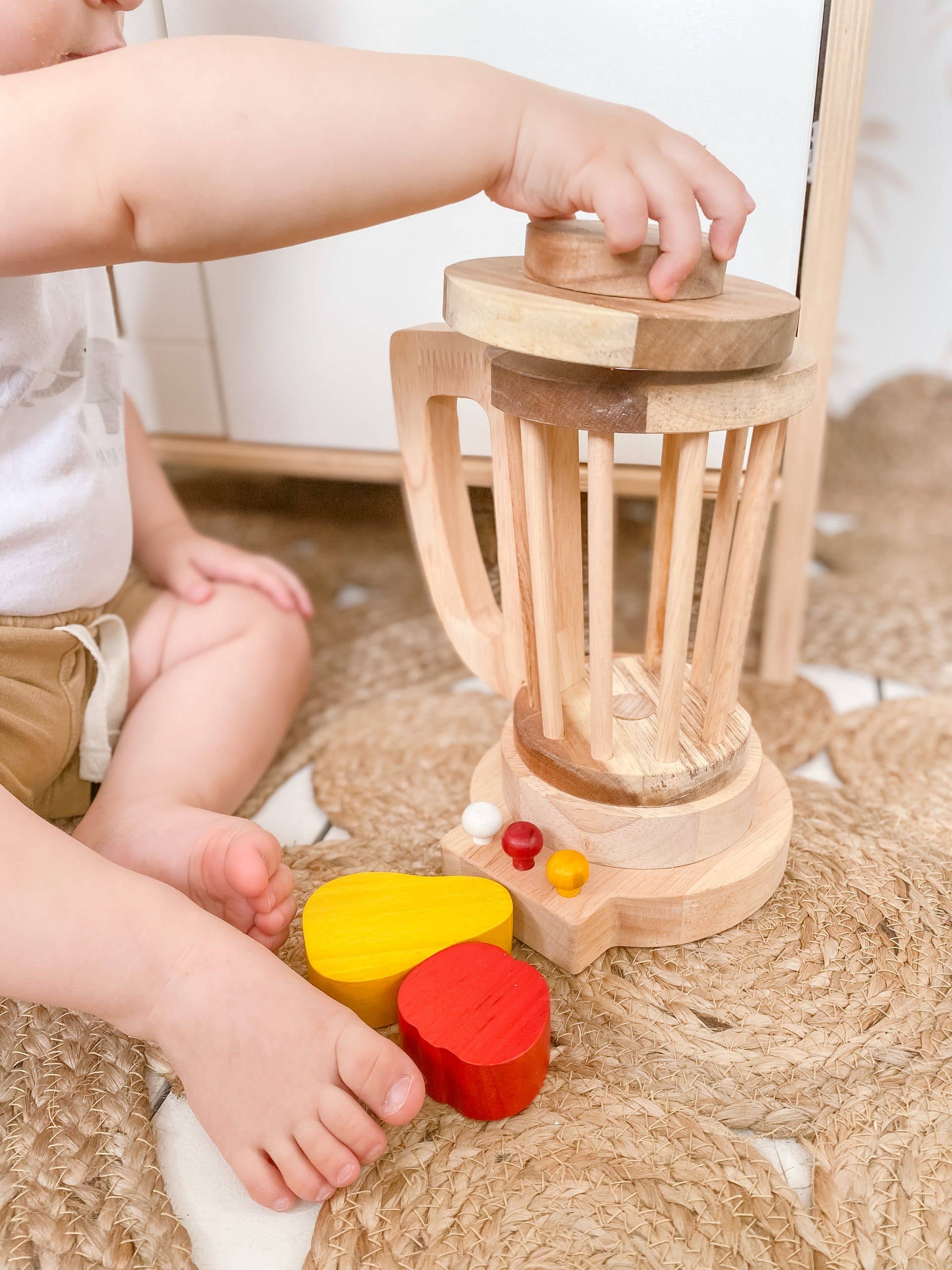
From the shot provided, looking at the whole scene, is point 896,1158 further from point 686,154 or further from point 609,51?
point 609,51

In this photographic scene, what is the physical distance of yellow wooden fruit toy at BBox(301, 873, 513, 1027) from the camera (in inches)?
18.2

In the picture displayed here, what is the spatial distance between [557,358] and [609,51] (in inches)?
11.1

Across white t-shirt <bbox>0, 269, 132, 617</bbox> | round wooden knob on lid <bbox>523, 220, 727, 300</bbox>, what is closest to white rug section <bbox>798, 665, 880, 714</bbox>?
round wooden knob on lid <bbox>523, 220, 727, 300</bbox>

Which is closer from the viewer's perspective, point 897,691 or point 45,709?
point 45,709

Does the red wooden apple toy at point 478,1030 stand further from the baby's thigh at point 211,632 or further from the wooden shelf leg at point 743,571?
the baby's thigh at point 211,632

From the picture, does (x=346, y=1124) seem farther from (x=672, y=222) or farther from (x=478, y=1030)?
(x=672, y=222)

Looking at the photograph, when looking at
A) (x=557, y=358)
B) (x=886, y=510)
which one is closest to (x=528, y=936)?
(x=557, y=358)

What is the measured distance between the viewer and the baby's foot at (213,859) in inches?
18.6

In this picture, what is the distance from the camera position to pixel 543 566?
47 cm

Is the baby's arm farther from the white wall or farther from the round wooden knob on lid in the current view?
the white wall

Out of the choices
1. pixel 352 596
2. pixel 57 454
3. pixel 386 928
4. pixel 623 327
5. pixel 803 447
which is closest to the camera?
pixel 623 327

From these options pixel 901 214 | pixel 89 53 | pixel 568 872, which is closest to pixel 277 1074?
pixel 568 872

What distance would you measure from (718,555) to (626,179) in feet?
0.63

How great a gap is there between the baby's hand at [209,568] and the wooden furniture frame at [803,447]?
0.32 ft
